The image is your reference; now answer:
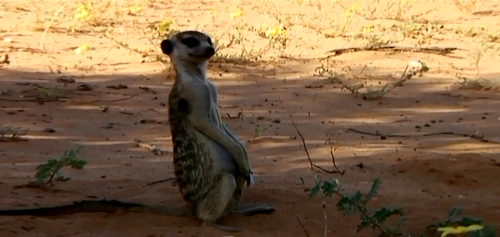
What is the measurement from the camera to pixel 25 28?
10977 millimetres

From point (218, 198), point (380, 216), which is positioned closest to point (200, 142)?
point (218, 198)

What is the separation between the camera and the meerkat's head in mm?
4188

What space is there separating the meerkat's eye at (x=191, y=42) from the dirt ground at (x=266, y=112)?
0.87 metres

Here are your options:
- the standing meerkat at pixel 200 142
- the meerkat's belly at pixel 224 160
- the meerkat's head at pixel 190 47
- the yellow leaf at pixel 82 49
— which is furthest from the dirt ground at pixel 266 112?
the meerkat's head at pixel 190 47

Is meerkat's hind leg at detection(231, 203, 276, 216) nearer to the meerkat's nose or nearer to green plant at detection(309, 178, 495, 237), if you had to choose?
green plant at detection(309, 178, 495, 237)

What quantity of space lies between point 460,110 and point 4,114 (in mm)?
4121

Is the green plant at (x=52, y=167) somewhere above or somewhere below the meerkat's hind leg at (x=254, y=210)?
below

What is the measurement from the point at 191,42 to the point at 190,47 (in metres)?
0.03

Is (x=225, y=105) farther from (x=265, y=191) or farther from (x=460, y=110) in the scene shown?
(x=265, y=191)

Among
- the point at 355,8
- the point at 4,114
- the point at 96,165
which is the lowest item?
the point at 355,8

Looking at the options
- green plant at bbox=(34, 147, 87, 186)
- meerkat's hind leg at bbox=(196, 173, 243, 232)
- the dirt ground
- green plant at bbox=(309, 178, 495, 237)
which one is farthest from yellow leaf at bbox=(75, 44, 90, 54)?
green plant at bbox=(309, 178, 495, 237)

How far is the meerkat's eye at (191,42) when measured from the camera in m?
4.19

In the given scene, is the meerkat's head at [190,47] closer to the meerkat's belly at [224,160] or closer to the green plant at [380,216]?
the meerkat's belly at [224,160]

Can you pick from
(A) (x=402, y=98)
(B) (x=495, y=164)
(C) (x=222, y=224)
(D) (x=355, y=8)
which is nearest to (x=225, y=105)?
(A) (x=402, y=98)
